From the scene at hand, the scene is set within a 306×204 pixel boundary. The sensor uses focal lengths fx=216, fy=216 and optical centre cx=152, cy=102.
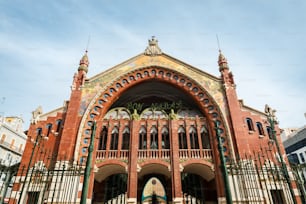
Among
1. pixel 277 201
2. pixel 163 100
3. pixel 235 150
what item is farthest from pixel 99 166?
pixel 277 201

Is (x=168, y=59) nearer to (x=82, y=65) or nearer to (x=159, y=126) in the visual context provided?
(x=159, y=126)

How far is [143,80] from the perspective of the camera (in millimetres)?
22531

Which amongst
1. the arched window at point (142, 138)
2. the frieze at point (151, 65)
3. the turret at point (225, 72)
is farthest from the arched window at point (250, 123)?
the arched window at point (142, 138)

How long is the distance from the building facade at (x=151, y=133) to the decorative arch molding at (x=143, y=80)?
9cm

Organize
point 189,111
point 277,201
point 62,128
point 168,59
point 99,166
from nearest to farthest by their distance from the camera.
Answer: point 277,201 → point 99,166 → point 62,128 → point 189,111 → point 168,59

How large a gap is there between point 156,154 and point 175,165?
1.92 m

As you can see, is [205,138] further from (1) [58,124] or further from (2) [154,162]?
(1) [58,124]

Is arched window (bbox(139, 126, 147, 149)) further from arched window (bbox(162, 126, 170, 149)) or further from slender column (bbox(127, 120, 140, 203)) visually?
arched window (bbox(162, 126, 170, 149))

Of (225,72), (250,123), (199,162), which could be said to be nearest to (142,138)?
(199,162)

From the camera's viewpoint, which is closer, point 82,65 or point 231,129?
point 231,129

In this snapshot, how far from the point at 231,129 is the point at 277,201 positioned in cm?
658

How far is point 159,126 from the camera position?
20.2 m

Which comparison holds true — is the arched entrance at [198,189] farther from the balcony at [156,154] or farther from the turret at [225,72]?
the turret at [225,72]

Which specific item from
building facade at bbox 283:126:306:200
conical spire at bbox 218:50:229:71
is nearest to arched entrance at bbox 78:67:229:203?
conical spire at bbox 218:50:229:71
